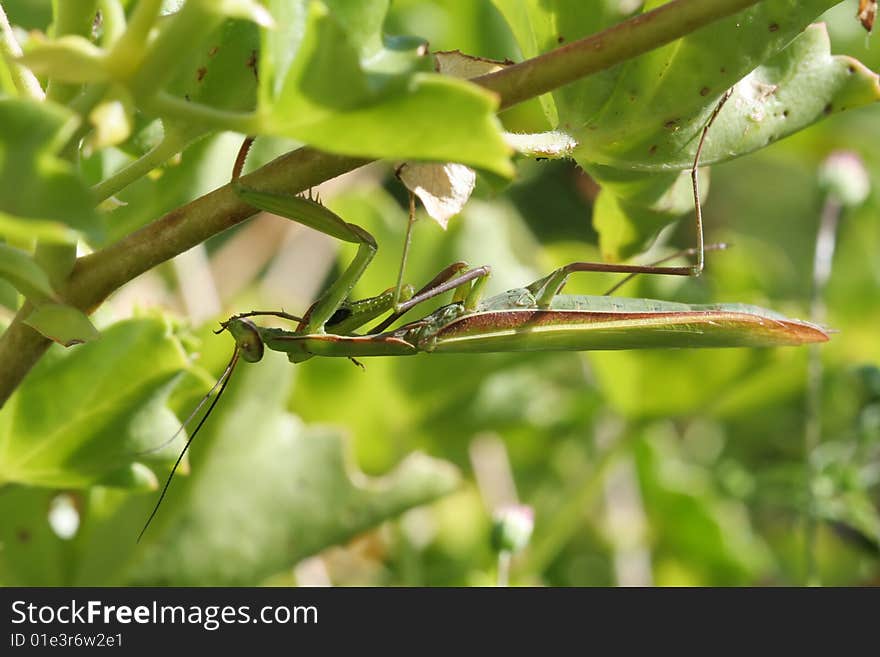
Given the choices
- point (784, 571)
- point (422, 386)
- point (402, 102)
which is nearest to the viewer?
point (402, 102)

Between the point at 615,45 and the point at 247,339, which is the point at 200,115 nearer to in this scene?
the point at 615,45

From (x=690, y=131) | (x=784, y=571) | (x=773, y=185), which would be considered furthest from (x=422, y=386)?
(x=773, y=185)

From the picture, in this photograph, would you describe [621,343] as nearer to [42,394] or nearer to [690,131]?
[690,131]

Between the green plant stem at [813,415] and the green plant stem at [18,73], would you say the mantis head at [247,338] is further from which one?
the green plant stem at [813,415]

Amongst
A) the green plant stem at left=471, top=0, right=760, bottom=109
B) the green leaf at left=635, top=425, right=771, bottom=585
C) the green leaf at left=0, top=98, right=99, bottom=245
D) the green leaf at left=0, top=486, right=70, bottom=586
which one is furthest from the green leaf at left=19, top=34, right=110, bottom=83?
the green leaf at left=635, top=425, right=771, bottom=585

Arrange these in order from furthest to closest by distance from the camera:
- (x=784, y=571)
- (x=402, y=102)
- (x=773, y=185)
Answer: (x=773, y=185) < (x=784, y=571) < (x=402, y=102)

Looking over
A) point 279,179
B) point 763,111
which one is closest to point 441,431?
point 763,111

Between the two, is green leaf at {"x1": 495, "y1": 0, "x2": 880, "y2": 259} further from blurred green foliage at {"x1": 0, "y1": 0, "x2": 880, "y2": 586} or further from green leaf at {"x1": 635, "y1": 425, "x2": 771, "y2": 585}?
green leaf at {"x1": 635, "y1": 425, "x2": 771, "y2": 585}
